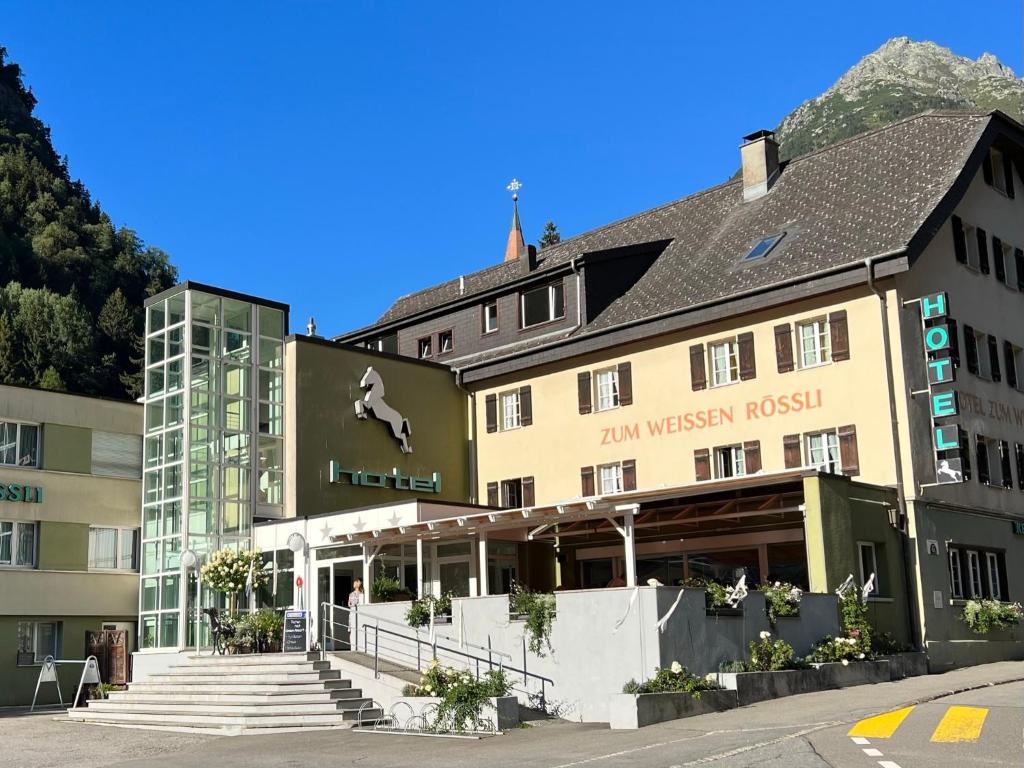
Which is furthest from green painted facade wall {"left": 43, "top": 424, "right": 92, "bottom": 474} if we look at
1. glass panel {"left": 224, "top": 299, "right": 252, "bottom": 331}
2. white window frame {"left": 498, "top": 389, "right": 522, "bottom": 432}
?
A: white window frame {"left": 498, "top": 389, "right": 522, "bottom": 432}

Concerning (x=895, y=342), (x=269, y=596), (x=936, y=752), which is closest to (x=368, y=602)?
(x=269, y=596)

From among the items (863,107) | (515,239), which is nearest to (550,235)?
(515,239)

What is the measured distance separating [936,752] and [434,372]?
24068mm

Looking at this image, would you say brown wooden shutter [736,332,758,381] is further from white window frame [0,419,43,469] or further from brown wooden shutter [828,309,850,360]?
white window frame [0,419,43,469]

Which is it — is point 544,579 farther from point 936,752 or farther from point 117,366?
point 117,366

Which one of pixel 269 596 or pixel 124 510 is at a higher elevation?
pixel 124 510

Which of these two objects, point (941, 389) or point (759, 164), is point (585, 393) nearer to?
point (759, 164)

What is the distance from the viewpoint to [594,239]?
39250mm

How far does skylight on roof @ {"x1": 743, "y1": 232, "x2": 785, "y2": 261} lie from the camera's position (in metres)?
30.8

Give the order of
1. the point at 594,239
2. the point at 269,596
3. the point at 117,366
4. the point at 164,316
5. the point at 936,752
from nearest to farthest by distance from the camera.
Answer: the point at 936,752, the point at 269,596, the point at 164,316, the point at 594,239, the point at 117,366

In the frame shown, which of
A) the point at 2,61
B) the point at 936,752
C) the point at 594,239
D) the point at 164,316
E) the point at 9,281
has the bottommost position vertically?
the point at 936,752

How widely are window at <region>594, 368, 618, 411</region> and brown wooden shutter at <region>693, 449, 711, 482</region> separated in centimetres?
303

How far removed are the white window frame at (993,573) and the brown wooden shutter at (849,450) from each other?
14.4ft

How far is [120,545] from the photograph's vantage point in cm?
3366
